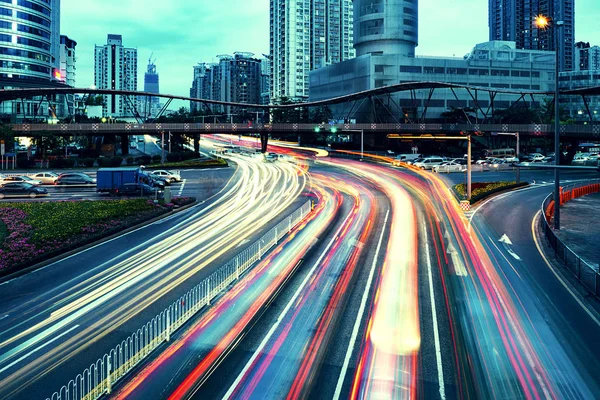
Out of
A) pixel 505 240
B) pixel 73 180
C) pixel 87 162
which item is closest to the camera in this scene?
pixel 505 240

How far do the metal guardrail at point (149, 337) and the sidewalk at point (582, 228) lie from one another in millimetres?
17386

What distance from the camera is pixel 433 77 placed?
473ft

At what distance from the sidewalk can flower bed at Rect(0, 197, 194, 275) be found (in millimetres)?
27607

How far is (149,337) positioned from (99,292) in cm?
593

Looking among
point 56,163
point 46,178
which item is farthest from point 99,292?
point 56,163

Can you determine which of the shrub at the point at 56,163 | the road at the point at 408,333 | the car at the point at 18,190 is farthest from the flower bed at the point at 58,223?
the shrub at the point at 56,163

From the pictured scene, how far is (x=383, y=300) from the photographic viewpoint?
802 inches

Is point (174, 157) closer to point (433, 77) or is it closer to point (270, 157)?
point (270, 157)

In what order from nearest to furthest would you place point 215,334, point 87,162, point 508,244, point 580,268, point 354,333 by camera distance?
→ point 215,334 < point 354,333 < point 580,268 < point 508,244 < point 87,162

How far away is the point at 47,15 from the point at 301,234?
123157 mm

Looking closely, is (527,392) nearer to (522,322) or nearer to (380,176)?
(522,322)

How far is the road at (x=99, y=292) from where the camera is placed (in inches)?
604

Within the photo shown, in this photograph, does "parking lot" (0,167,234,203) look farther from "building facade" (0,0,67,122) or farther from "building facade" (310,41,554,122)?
"building facade" (310,41,554,122)

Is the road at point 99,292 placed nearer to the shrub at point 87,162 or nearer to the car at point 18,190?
the car at point 18,190
